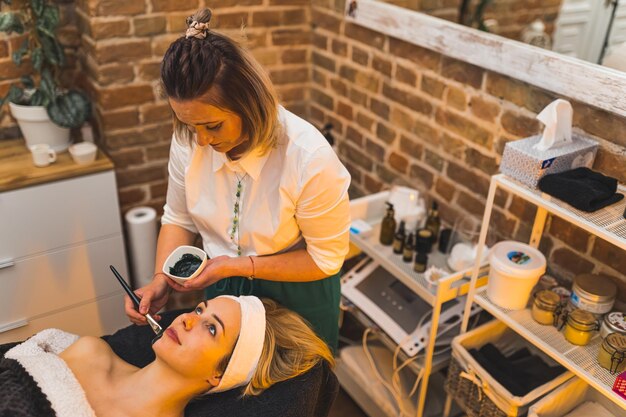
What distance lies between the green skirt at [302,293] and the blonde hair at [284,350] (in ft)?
0.21

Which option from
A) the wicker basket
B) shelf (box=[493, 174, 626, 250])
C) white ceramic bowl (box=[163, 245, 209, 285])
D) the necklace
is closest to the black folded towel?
shelf (box=[493, 174, 626, 250])

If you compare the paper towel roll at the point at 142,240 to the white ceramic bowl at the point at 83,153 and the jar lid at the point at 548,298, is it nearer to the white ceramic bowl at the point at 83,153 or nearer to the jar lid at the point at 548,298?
the white ceramic bowl at the point at 83,153

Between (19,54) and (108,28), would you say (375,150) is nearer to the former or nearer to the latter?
(108,28)

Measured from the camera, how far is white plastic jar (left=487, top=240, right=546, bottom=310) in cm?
173

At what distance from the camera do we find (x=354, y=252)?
2.44 metres

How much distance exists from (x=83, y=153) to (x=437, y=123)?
4.42 ft

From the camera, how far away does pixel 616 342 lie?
1.54 meters

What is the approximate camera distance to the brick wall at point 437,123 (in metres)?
1.79

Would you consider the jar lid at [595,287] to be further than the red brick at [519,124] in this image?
No

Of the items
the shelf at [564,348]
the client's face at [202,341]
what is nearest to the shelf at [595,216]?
the shelf at [564,348]

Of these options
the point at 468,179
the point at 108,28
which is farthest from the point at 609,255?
the point at 108,28

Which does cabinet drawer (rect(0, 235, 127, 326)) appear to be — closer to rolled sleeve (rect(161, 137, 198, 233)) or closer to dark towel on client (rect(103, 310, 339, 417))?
rolled sleeve (rect(161, 137, 198, 233))

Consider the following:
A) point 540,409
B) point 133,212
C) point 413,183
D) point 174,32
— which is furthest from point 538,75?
point 133,212

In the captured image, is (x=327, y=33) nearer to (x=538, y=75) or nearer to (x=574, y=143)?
(x=538, y=75)
